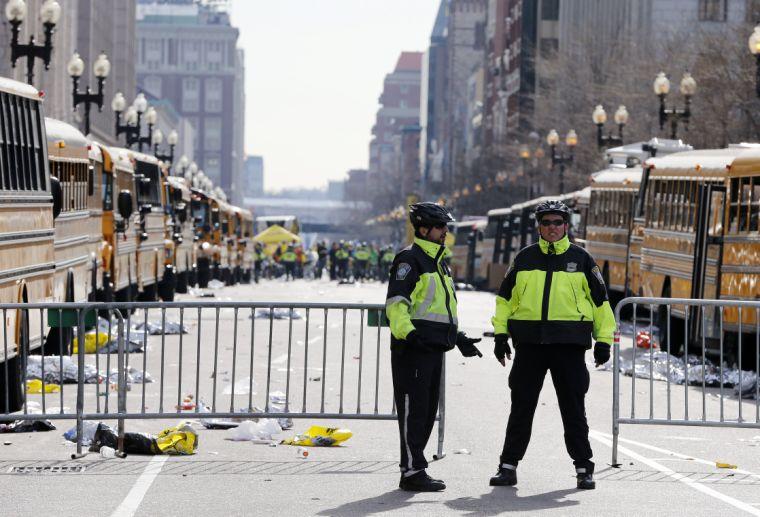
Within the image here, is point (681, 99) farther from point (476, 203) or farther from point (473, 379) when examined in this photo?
point (476, 203)

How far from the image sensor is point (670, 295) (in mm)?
27438

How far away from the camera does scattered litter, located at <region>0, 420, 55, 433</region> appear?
14086mm

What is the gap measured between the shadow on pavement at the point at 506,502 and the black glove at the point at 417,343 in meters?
0.93

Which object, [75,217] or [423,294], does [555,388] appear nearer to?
[423,294]

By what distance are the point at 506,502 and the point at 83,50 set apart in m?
86.4

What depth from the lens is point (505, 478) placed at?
11.4 metres

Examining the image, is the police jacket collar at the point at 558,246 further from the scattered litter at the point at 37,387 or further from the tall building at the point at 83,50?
the tall building at the point at 83,50

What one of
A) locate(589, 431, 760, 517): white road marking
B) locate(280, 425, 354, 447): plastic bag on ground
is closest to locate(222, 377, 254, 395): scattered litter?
locate(280, 425, 354, 447): plastic bag on ground

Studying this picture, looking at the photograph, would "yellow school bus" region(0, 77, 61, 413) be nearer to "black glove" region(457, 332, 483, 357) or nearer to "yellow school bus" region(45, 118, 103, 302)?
"black glove" region(457, 332, 483, 357)

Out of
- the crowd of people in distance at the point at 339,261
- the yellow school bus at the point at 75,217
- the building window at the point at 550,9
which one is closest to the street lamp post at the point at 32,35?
the yellow school bus at the point at 75,217

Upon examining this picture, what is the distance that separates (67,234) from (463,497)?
14.5 meters

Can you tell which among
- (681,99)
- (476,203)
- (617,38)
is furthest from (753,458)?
(476,203)

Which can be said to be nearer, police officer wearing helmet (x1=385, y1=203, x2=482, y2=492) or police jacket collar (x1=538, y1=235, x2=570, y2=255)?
police officer wearing helmet (x1=385, y1=203, x2=482, y2=492)

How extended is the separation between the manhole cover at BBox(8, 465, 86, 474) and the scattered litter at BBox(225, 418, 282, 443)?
6.21 ft
